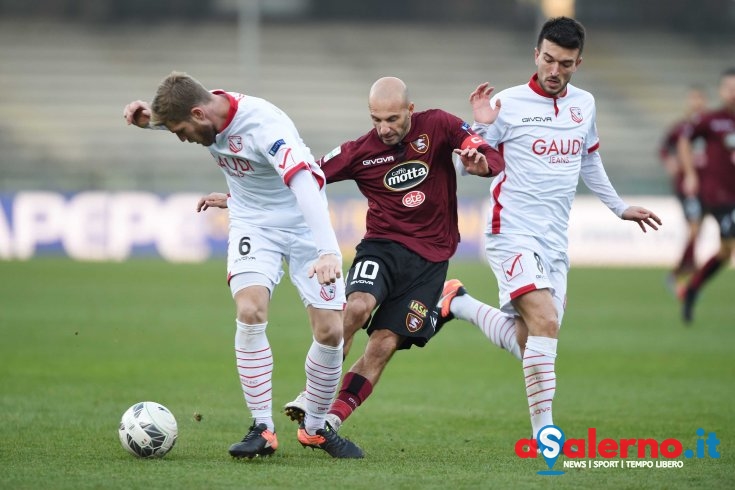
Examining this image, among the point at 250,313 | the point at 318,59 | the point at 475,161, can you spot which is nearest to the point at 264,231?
the point at 250,313

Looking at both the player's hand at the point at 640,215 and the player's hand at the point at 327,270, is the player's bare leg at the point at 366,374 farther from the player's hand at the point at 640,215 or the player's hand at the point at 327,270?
the player's hand at the point at 640,215

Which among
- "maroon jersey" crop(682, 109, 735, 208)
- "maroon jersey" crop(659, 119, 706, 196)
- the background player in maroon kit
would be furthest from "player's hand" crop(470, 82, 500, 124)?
"maroon jersey" crop(659, 119, 706, 196)

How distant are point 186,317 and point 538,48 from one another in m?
8.89

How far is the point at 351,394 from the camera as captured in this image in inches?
279

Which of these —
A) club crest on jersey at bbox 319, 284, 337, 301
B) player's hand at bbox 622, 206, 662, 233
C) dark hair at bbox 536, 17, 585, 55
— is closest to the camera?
club crest on jersey at bbox 319, 284, 337, 301

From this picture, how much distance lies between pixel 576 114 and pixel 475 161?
37.8 inches

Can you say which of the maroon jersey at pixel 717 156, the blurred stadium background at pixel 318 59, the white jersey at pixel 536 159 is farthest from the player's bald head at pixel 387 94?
the blurred stadium background at pixel 318 59

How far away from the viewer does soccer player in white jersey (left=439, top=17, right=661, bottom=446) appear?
6.96 m

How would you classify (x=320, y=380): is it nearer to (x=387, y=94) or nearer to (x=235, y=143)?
(x=235, y=143)

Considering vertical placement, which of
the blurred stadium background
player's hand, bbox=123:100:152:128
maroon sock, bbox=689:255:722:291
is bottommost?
maroon sock, bbox=689:255:722:291

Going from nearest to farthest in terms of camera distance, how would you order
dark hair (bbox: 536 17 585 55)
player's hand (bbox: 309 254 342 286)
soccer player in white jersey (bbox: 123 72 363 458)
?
player's hand (bbox: 309 254 342 286) → soccer player in white jersey (bbox: 123 72 363 458) → dark hair (bbox: 536 17 585 55)

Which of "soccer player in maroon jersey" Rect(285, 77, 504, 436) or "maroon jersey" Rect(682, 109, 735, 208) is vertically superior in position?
"maroon jersey" Rect(682, 109, 735, 208)

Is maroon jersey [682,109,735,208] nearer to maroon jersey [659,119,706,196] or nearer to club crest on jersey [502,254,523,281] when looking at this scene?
maroon jersey [659,119,706,196]

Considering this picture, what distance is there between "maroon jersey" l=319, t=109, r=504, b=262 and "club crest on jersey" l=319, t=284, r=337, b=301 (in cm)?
76
